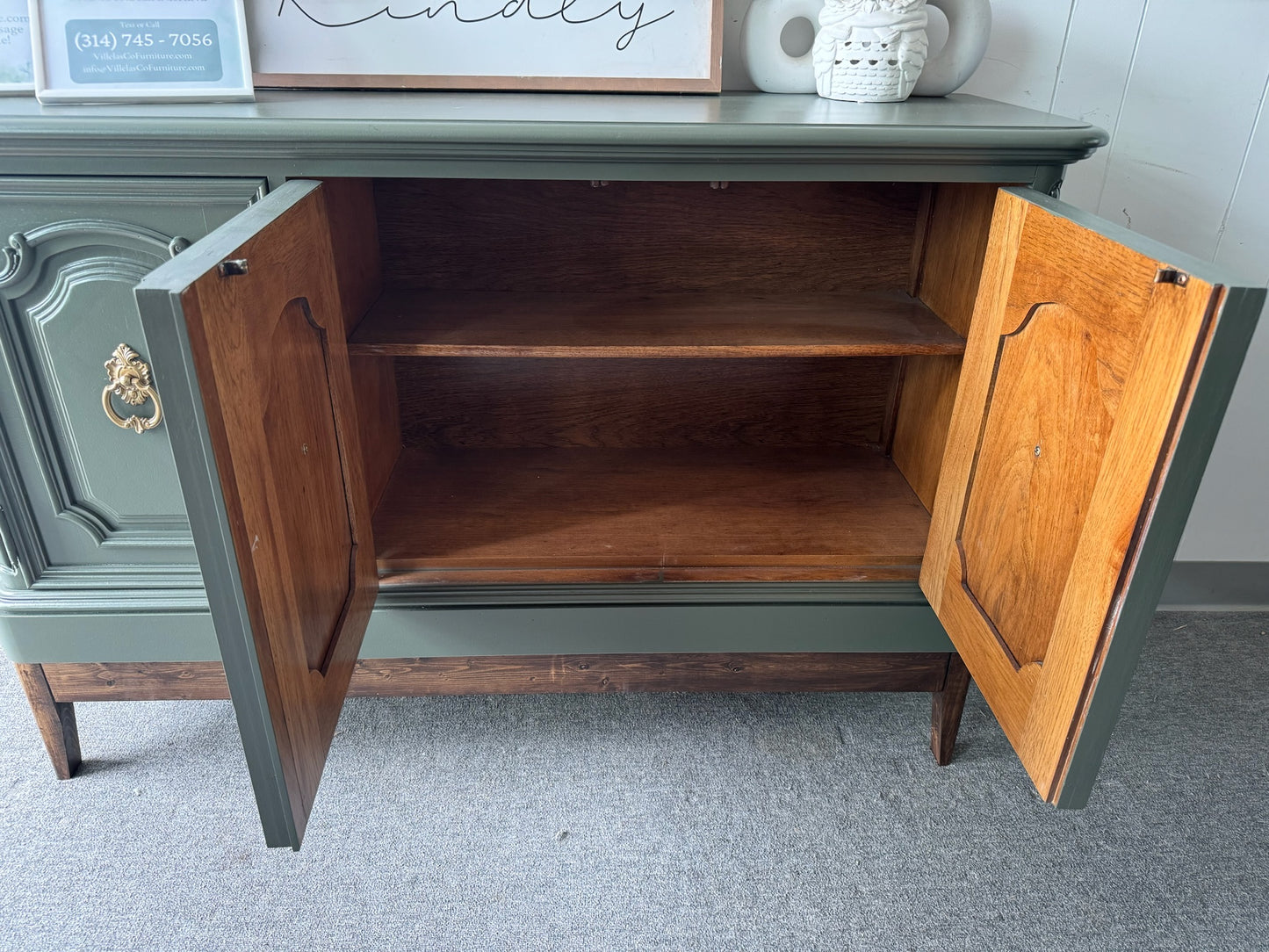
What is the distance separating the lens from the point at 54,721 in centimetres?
115

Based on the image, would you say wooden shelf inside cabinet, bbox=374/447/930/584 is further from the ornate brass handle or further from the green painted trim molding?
the green painted trim molding

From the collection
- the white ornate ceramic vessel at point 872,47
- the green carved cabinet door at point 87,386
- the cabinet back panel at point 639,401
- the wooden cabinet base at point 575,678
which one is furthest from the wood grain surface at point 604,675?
the white ornate ceramic vessel at point 872,47

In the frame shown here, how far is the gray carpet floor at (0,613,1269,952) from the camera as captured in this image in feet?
3.25

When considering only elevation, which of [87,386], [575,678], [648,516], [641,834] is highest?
[87,386]

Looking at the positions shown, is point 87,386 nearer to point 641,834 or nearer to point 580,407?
point 580,407

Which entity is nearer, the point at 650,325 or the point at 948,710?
the point at 650,325

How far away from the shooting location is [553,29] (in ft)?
3.48

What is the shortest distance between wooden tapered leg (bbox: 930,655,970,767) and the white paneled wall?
0.68 meters

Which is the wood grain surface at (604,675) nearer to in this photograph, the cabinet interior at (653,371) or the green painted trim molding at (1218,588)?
the cabinet interior at (653,371)

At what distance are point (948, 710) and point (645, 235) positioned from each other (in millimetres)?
821

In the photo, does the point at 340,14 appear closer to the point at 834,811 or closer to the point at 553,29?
the point at 553,29

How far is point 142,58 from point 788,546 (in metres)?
0.97

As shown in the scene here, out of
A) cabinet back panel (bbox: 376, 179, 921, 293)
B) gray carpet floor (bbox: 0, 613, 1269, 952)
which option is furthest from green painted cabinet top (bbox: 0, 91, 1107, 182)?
gray carpet floor (bbox: 0, 613, 1269, 952)

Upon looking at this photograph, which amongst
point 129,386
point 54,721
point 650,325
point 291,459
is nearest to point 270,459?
point 291,459
